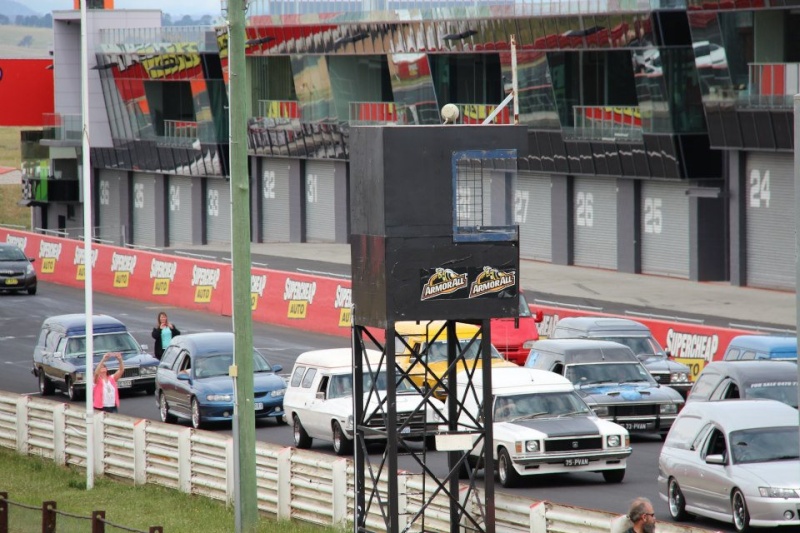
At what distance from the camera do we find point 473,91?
206 ft

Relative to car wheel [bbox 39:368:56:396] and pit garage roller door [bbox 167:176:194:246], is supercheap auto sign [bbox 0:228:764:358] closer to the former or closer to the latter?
car wheel [bbox 39:368:56:396]

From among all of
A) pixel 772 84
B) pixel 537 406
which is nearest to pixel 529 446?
pixel 537 406

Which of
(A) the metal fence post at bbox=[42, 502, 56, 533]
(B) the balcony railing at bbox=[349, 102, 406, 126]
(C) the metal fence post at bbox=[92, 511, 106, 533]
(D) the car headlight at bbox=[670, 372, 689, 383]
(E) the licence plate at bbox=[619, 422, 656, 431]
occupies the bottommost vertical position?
(E) the licence plate at bbox=[619, 422, 656, 431]

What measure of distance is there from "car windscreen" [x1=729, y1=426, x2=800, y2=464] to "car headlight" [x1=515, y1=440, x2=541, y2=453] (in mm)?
3542

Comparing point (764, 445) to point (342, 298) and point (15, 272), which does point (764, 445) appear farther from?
point (15, 272)

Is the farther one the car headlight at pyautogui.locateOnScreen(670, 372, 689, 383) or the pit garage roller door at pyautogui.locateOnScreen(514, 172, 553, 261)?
the pit garage roller door at pyautogui.locateOnScreen(514, 172, 553, 261)

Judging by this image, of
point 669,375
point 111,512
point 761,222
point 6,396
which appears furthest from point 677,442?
point 761,222

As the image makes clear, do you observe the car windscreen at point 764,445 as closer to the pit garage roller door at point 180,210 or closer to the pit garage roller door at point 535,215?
the pit garage roller door at point 535,215

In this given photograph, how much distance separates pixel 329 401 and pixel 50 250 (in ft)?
119

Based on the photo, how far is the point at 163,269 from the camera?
167 feet

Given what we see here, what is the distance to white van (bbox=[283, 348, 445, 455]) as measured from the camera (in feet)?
78.9

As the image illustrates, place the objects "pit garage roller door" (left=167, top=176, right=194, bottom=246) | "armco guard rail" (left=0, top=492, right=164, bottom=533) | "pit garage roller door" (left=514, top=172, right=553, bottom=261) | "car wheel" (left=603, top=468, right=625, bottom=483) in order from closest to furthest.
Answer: "armco guard rail" (left=0, top=492, right=164, bottom=533)
"car wheel" (left=603, top=468, right=625, bottom=483)
"pit garage roller door" (left=514, top=172, right=553, bottom=261)
"pit garage roller door" (left=167, top=176, right=194, bottom=246)

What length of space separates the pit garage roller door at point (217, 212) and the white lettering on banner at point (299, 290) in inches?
1172

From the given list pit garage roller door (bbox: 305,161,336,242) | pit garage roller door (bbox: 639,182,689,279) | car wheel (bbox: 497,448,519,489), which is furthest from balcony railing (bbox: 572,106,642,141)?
car wheel (bbox: 497,448,519,489)
